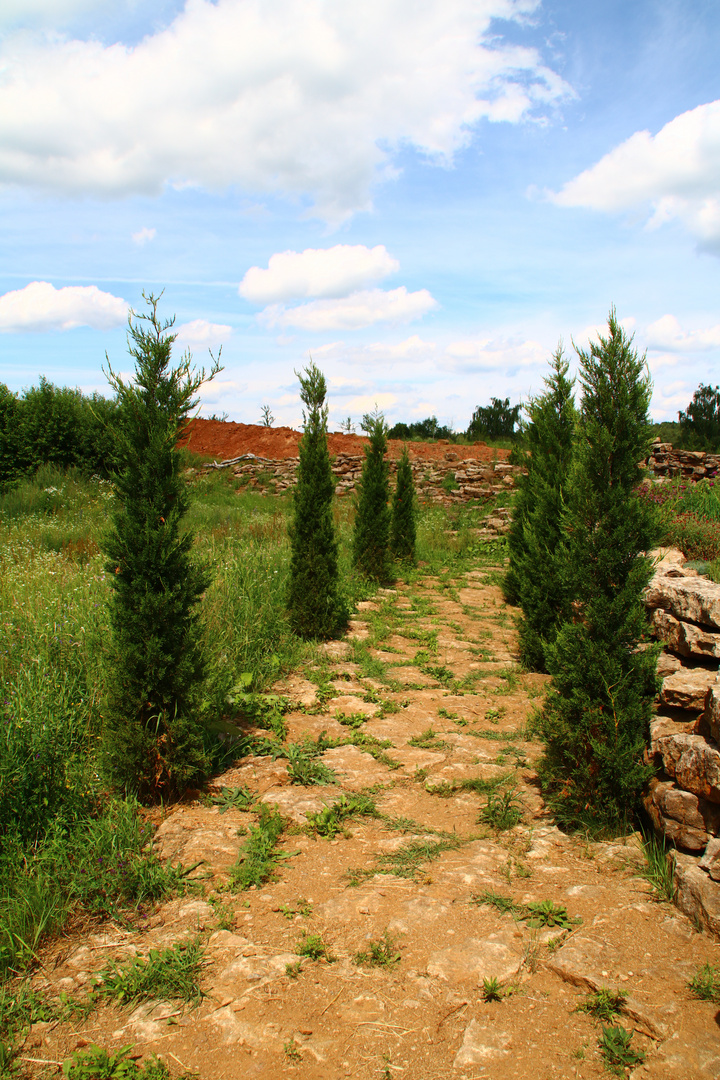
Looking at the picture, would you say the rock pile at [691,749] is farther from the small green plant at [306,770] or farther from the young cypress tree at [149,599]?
the young cypress tree at [149,599]

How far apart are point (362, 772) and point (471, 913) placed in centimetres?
147

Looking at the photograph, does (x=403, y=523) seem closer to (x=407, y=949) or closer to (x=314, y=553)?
(x=314, y=553)

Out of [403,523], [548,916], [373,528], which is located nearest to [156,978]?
[548,916]

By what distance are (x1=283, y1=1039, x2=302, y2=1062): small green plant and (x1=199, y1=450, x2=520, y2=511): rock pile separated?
14.3 metres

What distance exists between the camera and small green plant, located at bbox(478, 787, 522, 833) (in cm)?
333

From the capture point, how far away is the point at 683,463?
15.1 metres

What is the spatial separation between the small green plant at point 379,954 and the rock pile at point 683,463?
14.4 m

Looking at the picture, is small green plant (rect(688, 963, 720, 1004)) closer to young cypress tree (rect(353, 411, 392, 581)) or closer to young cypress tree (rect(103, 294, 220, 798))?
young cypress tree (rect(103, 294, 220, 798))

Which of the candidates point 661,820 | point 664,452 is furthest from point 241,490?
point 661,820

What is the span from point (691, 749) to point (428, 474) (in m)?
16.8

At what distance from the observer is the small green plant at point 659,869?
2650 mm

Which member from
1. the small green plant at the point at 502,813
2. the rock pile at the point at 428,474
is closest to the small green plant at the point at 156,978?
the small green plant at the point at 502,813

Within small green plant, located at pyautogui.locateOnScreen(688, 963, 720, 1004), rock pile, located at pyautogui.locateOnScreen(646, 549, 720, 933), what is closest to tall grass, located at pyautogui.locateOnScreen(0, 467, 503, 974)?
small green plant, located at pyautogui.locateOnScreen(688, 963, 720, 1004)

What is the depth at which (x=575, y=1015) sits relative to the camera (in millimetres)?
2061
